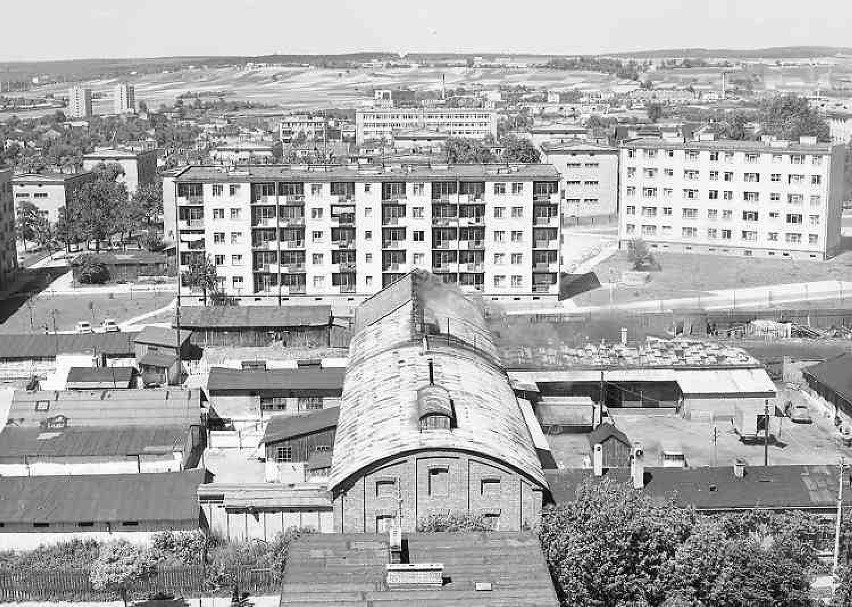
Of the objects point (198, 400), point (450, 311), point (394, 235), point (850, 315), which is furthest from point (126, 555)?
point (850, 315)

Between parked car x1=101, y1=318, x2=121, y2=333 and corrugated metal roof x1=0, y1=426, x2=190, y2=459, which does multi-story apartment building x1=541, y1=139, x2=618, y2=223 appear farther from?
corrugated metal roof x1=0, y1=426, x2=190, y2=459

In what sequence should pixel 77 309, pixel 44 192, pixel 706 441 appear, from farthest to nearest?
pixel 44 192 < pixel 77 309 < pixel 706 441

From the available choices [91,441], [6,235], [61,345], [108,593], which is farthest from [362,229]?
[108,593]

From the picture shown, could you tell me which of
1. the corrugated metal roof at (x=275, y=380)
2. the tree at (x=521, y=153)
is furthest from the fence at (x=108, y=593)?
the tree at (x=521, y=153)

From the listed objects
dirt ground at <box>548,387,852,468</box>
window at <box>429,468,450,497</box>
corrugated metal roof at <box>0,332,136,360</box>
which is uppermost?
window at <box>429,468,450,497</box>

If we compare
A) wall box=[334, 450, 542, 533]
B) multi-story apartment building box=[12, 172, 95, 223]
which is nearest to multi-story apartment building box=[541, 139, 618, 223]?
multi-story apartment building box=[12, 172, 95, 223]

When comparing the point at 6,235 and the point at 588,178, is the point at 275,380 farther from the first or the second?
the point at 588,178
